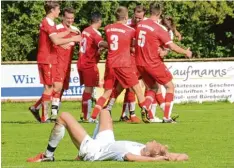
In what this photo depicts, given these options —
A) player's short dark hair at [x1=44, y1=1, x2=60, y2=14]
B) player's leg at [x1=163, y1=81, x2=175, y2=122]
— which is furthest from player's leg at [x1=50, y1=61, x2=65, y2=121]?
player's leg at [x1=163, y1=81, x2=175, y2=122]

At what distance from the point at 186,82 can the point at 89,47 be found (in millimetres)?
11862

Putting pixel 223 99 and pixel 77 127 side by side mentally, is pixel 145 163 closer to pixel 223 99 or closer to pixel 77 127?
pixel 77 127

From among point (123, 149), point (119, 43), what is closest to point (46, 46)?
point (119, 43)

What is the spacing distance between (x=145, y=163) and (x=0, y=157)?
2139 millimetres

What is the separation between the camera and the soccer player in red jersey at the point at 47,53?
2212cm

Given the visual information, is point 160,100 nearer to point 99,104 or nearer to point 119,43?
point 99,104

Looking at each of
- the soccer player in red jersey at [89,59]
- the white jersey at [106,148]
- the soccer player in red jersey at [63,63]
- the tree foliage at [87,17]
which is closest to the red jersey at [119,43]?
the soccer player in red jersey at [89,59]

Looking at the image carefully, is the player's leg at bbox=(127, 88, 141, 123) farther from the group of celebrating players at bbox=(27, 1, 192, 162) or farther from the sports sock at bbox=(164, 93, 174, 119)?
the sports sock at bbox=(164, 93, 174, 119)

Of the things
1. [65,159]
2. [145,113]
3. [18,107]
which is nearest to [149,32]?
[145,113]

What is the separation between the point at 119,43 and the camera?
2212cm

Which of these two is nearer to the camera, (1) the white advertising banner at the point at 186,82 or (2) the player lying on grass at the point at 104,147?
(2) the player lying on grass at the point at 104,147

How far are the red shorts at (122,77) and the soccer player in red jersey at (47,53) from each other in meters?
1.17

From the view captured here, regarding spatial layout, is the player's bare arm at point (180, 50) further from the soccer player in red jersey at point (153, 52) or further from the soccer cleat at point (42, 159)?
the soccer cleat at point (42, 159)

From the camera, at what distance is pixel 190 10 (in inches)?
1932
